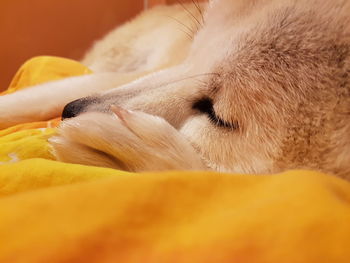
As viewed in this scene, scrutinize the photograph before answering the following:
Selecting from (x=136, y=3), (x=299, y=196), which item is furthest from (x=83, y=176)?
(x=136, y=3)

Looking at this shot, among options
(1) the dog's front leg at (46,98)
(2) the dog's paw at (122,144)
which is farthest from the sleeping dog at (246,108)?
(1) the dog's front leg at (46,98)

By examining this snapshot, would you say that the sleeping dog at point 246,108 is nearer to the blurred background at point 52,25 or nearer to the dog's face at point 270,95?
the dog's face at point 270,95

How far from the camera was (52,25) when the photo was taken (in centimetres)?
239

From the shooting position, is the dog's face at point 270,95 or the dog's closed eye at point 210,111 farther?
the dog's closed eye at point 210,111

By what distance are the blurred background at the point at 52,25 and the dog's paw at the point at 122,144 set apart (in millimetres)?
1676

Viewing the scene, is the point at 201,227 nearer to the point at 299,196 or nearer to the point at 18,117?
the point at 299,196

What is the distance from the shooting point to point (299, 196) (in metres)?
0.45

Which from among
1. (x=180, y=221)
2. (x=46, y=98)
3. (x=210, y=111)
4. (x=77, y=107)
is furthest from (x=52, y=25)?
(x=180, y=221)

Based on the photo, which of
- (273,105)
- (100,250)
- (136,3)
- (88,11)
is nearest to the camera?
(100,250)

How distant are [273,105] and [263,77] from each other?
0.06 metres

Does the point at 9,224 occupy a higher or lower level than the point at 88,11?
higher

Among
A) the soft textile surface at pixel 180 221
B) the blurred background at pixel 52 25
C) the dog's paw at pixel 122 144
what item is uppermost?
the soft textile surface at pixel 180 221

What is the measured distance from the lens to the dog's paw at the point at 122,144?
2.41 feet

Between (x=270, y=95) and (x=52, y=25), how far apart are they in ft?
6.23
